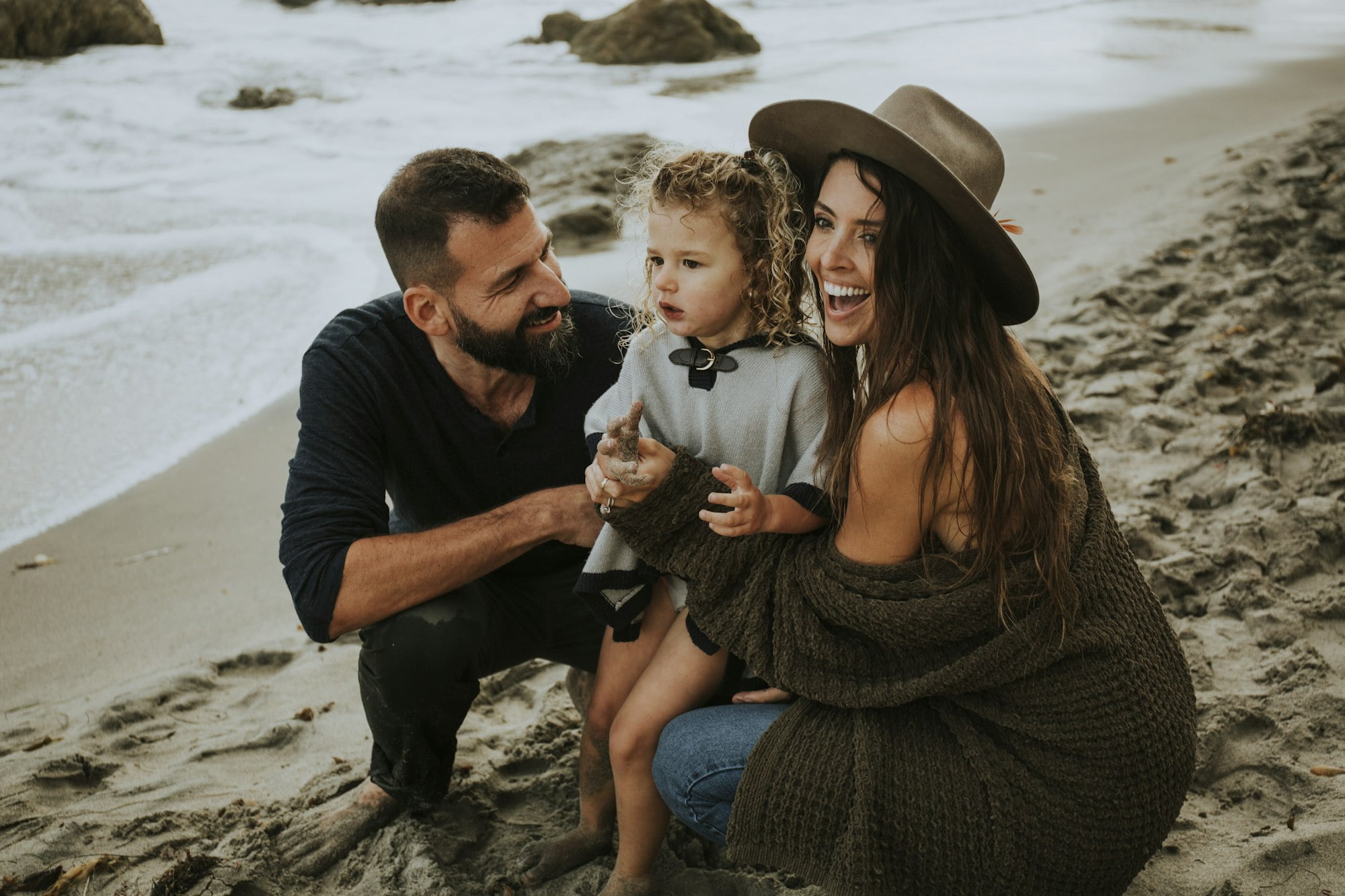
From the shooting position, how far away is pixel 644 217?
242 centimetres

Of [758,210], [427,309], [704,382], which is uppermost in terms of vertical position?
[758,210]

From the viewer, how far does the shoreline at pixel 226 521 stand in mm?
3555

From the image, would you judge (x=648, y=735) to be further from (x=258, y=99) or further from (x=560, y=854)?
(x=258, y=99)

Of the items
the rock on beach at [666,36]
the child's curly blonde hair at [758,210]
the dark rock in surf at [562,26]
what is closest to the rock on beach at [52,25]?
the dark rock in surf at [562,26]

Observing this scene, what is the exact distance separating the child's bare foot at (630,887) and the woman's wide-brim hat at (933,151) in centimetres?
141

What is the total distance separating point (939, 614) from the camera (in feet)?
6.22

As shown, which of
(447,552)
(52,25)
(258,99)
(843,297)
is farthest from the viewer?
(52,25)

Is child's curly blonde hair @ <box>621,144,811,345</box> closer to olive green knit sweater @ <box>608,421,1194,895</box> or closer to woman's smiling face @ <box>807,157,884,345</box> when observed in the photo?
woman's smiling face @ <box>807,157,884,345</box>

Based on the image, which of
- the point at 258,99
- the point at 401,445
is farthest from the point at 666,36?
the point at 401,445

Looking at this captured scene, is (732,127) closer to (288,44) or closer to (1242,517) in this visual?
(1242,517)

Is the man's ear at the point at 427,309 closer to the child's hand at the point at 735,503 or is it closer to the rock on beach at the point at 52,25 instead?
the child's hand at the point at 735,503

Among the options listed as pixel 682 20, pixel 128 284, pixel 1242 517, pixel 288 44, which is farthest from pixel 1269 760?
pixel 288 44

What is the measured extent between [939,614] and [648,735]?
706 mm

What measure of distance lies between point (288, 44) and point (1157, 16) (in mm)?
13540
